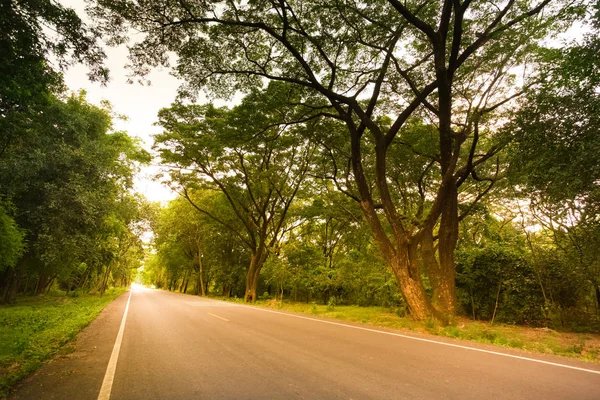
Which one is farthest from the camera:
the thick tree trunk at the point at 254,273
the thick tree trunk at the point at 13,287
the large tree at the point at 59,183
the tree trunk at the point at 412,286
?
the thick tree trunk at the point at 254,273

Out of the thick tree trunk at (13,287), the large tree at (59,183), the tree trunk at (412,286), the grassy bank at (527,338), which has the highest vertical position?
the large tree at (59,183)

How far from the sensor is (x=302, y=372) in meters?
4.59

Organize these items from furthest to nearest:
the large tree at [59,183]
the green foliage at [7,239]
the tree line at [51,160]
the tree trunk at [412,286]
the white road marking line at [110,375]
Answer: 1. the large tree at [59,183]
2. the green foliage at [7,239]
3. the tree trunk at [412,286]
4. the tree line at [51,160]
5. the white road marking line at [110,375]

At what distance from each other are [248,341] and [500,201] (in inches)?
661

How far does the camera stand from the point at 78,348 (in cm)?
650

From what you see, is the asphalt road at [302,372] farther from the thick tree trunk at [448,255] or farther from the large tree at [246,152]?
the large tree at [246,152]

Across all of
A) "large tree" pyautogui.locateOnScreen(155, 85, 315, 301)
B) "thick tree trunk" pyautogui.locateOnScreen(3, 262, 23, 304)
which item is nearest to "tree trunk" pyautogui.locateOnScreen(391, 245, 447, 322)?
"large tree" pyautogui.locateOnScreen(155, 85, 315, 301)

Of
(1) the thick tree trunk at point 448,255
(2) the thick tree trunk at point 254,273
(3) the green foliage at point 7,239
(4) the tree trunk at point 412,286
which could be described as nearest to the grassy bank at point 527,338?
(4) the tree trunk at point 412,286

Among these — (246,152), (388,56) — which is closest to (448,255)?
(388,56)

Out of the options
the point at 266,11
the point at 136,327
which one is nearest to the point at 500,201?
the point at 266,11

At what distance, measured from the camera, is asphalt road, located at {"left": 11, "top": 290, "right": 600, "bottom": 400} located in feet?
12.5

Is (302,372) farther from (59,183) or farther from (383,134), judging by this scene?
(59,183)

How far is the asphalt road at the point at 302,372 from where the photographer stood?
12.5 ft

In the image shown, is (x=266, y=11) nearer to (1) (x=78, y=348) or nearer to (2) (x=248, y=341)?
(2) (x=248, y=341)
